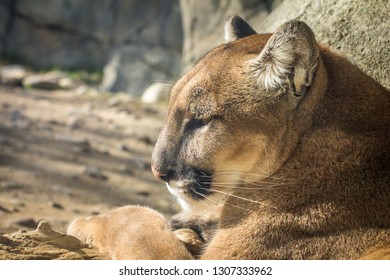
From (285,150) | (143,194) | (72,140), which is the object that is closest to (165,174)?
(285,150)

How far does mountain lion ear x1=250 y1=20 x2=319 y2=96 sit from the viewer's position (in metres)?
4.38

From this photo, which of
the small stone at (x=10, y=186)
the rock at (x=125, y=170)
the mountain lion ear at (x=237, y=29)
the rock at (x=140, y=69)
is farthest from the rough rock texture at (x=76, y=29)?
the mountain lion ear at (x=237, y=29)

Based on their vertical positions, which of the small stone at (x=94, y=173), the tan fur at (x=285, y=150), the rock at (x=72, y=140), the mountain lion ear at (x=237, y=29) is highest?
the mountain lion ear at (x=237, y=29)

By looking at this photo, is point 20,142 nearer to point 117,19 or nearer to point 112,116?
point 112,116

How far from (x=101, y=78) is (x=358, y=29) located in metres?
15.2

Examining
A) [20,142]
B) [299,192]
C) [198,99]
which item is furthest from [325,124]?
[20,142]

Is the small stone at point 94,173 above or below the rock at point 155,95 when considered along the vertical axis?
above

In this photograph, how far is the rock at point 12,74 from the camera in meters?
16.6

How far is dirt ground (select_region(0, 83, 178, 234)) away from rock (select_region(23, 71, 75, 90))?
74.9 inches

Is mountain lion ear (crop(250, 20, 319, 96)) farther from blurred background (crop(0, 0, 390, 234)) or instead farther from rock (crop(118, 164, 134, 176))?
rock (crop(118, 164, 134, 176))

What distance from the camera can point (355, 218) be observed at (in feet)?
14.4

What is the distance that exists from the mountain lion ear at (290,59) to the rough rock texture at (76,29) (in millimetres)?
15741

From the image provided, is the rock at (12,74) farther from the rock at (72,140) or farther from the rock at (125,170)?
the rock at (125,170)

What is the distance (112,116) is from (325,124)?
394 inches
